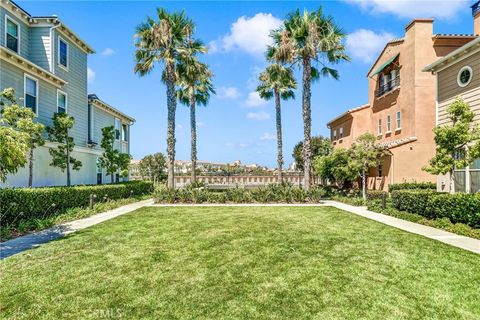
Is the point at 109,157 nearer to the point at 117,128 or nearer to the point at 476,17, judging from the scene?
the point at 117,128

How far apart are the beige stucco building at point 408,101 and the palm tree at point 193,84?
45.8ft

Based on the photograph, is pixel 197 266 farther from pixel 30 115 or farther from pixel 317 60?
pixel 317 60

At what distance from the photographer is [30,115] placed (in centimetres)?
1145

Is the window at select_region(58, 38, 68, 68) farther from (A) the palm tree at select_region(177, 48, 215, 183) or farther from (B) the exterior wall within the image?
(B) the exterior wall

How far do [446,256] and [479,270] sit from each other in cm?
81

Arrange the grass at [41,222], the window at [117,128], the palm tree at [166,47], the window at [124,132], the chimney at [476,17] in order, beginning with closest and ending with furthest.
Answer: the grass at [41,222]
the chimney at [476,17]
the palm tree at [166,47]
the window at [117,128]
the window at [124,132]

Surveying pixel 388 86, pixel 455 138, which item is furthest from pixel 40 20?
pixel 388 86

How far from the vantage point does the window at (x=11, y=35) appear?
1254 centimetres

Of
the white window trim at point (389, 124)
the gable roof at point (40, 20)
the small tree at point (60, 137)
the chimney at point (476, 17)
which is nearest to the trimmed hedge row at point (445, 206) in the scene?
the white window trim at point (389, 124)

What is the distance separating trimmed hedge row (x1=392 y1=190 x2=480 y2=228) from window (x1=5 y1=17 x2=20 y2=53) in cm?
1881

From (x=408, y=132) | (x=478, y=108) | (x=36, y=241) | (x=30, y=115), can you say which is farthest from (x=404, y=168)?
(x=30, y=115)

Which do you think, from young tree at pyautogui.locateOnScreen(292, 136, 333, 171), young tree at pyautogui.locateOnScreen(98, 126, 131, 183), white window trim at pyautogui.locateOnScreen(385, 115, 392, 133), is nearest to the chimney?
white window trim at pyautogui.locateOnScreen(385, 115, 392, 133)

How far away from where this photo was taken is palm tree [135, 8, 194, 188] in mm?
17422

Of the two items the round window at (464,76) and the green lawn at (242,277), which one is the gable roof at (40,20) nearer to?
the green lawn at (242,277)
